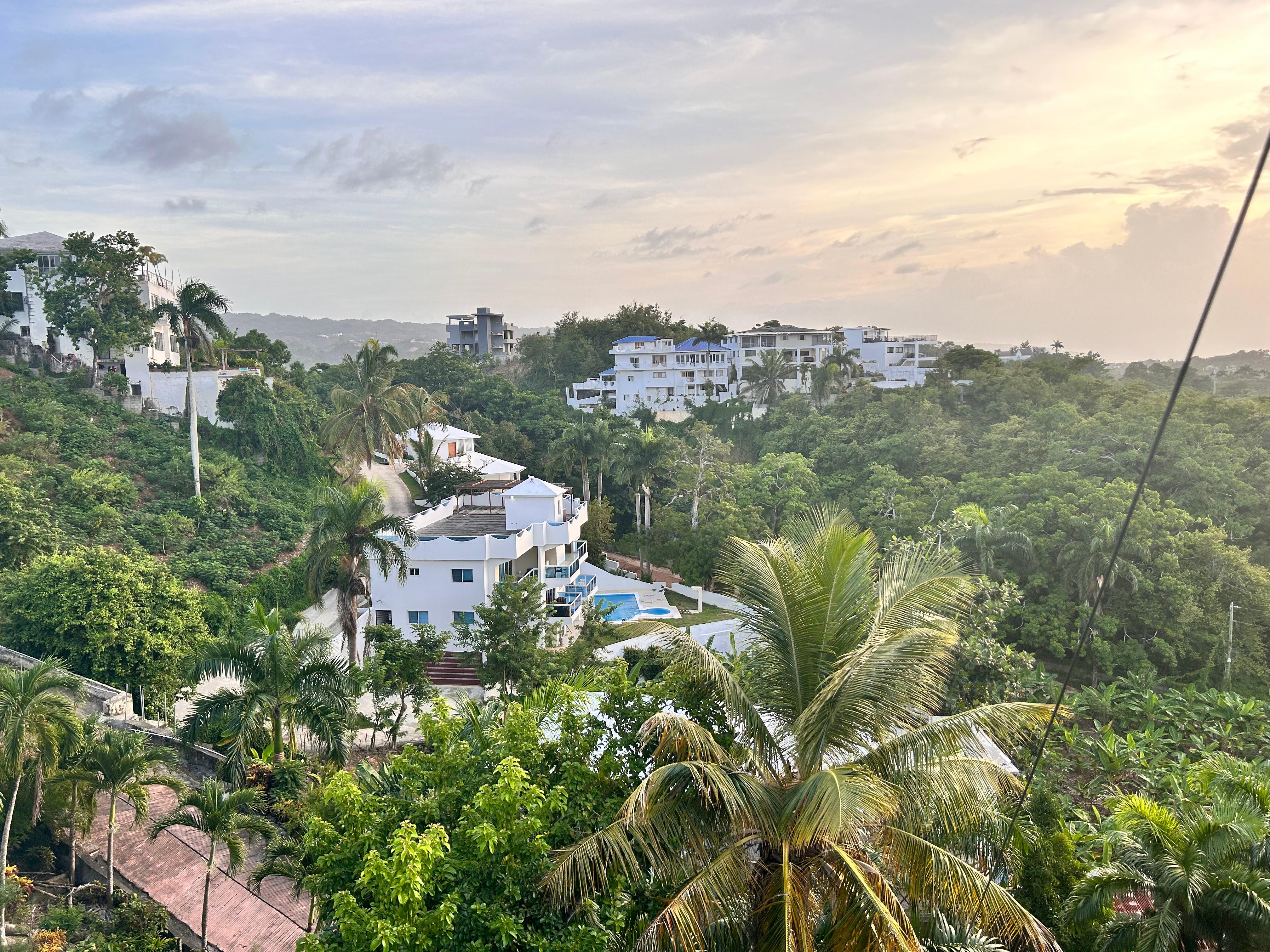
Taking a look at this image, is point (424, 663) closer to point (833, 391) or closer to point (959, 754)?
point (959, 754)

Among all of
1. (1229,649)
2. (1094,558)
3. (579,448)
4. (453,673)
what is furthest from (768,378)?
(453,673)

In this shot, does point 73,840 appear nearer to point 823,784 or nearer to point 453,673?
point 453,673

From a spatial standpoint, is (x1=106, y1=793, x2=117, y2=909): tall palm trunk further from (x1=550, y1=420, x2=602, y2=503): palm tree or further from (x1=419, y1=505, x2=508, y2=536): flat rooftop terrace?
(x1=550, y1=420, x2=602, y2=503): palm tree

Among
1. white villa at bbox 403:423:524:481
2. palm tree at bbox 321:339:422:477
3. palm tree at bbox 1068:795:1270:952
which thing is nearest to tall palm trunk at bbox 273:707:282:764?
palm tree at bbox 1068:795:1270:952

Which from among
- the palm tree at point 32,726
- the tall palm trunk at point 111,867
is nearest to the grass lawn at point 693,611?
the tall palm trunk at point 111,867

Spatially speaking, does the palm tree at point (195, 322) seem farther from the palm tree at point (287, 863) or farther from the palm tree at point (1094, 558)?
the palm tree at point (1094, 558)

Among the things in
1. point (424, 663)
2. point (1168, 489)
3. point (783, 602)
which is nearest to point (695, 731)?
point (783, 602)
